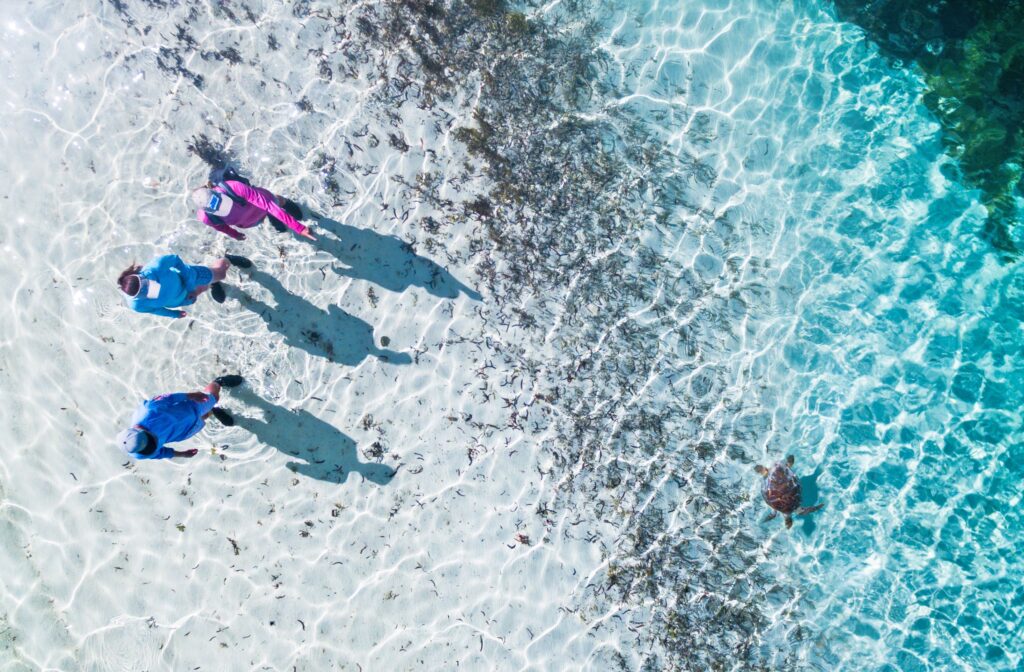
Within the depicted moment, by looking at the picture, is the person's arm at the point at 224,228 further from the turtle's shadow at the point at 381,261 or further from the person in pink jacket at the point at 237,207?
the turtle's shadow at the point at 381,261

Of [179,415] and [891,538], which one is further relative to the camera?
[891,538]

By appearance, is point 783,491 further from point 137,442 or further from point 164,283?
point 164,283

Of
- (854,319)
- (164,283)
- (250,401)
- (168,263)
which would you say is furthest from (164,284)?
(854,319)

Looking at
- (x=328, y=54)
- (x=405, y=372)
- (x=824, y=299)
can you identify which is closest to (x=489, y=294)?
(x=405, y=372)

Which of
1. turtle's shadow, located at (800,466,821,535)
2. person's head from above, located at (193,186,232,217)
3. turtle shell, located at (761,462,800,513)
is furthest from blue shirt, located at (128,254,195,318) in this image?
turtle's shadow, located at (800,466,821,535)

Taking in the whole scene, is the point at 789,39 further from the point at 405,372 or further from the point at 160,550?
the point at 160,550
